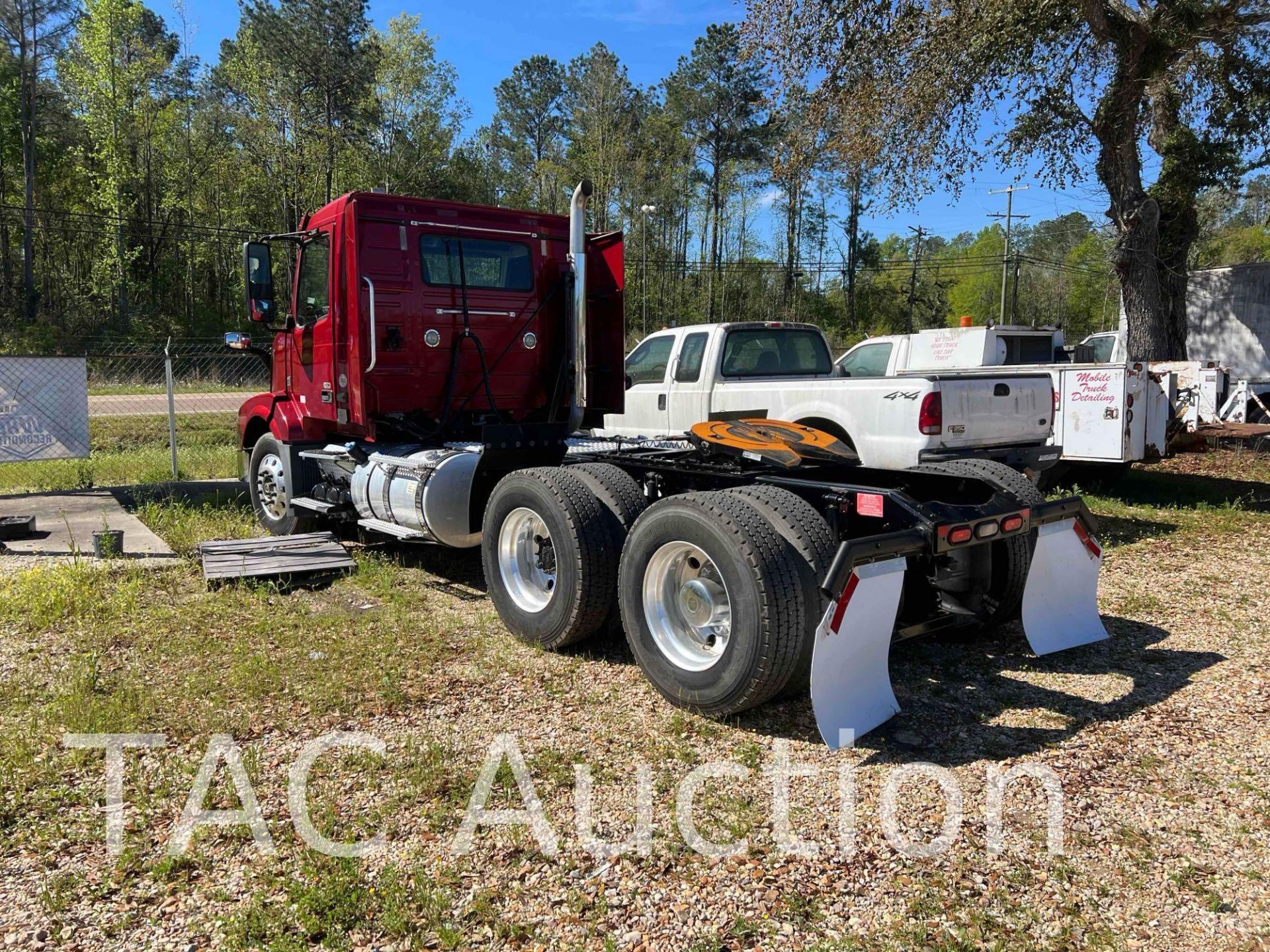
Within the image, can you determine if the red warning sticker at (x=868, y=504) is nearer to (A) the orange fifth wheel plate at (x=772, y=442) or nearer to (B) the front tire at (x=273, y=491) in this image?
(A) the orange fifth wheel plate at (x=772, y=442)

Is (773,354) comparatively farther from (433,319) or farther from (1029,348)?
(1029,348)

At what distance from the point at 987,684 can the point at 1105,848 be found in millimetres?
1627

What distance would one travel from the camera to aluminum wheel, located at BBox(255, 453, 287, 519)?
25.9 feet

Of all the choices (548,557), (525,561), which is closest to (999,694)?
(548,557)

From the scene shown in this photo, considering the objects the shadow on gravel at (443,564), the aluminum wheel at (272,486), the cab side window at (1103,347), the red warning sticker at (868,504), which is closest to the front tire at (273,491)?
the aluminum wheel at (272,486)

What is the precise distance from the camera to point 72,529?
792cm

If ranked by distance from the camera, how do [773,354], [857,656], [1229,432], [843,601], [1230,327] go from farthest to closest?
[1230,327] → [1229,432] → [773,354] → [857,656] → [843,601]

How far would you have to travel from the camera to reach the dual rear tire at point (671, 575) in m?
3.75

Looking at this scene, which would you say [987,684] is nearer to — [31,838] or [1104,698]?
[1104,698]

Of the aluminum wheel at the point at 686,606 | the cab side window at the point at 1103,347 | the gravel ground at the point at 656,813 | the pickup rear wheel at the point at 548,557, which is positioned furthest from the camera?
the cab side window at the point at 1103,347

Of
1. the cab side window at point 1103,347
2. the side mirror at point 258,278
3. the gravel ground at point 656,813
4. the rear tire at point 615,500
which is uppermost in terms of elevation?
the cab side window at point 1103,347

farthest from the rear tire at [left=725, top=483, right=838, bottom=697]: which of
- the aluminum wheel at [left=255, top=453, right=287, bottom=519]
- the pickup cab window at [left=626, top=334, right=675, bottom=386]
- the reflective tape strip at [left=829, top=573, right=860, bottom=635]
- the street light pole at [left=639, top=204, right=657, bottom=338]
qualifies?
the street light pole at [left=639, top=204, right=657, bottom=338]

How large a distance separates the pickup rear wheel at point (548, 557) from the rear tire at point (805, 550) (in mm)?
→ 1055

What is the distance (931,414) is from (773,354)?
Result: 258 centimetres
